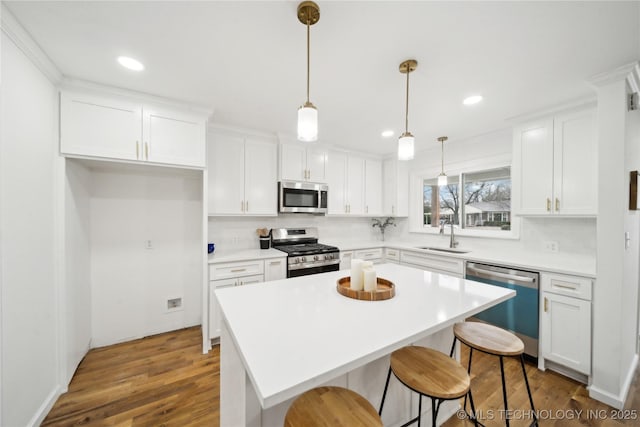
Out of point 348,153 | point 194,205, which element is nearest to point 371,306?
point 194,205

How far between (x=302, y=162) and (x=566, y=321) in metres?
3.11

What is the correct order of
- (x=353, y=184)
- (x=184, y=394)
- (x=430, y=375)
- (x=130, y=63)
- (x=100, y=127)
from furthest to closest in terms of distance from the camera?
(x=353, y=184), (x=100, y=127), (x=184, y=394), (x=130, y=63), (x=430, y=375)

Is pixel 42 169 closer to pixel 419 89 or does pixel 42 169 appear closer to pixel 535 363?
pixel 419 89

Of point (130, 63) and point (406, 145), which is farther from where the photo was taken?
point (130, 63)

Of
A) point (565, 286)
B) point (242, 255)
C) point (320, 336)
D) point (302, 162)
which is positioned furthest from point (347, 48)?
point (565, 286)

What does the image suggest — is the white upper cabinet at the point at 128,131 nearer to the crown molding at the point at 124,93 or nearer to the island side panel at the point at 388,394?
the crown molding at the point at 124,93

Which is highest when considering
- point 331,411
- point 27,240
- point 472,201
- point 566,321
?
point 472,201

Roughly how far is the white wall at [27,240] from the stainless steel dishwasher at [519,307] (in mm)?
3657

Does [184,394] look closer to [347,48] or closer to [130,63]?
[130,63]

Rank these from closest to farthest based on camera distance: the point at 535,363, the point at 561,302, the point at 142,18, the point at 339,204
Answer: the point at 142,18, the point at 561,302, the point at 535,363, the point at 339,204

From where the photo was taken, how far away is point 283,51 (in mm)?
1587

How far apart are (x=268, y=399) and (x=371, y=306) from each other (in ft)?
2.37

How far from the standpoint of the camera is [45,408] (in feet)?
5.30

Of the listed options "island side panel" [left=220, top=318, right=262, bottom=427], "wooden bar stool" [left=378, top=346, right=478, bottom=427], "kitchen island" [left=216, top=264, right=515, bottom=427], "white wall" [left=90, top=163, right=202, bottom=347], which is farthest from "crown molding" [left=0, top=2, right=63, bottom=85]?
"wooden bar stool" [left=378, top=346, right=478, bottom=427]
